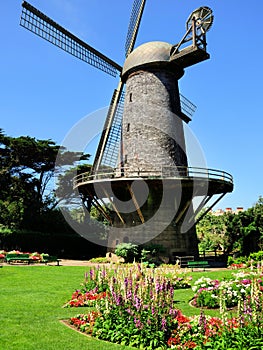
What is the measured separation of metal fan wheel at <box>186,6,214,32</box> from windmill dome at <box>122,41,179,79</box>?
2340 mm

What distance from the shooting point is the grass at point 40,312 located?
604cm

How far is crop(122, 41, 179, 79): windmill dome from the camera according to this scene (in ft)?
69.1

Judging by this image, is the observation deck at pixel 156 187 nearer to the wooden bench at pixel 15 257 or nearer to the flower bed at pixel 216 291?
the wooden bench at pixel 15 257

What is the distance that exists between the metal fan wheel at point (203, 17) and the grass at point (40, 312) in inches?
531

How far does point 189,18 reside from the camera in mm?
20203

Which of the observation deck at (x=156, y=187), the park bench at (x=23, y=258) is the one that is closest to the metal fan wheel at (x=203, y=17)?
the observation deck at (x=156, y=187)

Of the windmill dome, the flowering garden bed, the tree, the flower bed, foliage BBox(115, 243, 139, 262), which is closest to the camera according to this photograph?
the flowering garden bed

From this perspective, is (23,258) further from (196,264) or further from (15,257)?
(196,264)

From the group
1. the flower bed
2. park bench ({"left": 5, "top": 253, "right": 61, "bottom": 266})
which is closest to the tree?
park bench ({"left": 5, "top": 253, "right": 61, "bottom": 266})

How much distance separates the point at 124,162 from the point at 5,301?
12.6 m

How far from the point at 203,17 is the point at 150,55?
3630 millimetres

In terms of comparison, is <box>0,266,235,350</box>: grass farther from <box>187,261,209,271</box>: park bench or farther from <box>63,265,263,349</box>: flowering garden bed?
<box>187,261,209,271</box>: park bench

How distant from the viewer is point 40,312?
845cm

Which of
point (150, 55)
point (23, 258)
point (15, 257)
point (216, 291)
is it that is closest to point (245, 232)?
point (150, 55)
